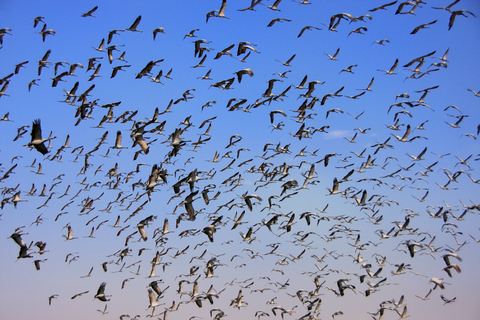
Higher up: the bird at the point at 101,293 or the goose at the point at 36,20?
the goose at the point at 36,20

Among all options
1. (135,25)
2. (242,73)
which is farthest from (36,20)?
(242,73)

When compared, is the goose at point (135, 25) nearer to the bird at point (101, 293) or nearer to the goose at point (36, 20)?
the goose at point (36, 20)

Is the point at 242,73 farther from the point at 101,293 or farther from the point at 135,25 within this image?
the point at 101,293

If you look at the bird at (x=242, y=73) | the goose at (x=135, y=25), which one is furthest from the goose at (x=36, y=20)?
the bird at (x=242, y=73)

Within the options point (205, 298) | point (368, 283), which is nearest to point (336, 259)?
point (368, 283)

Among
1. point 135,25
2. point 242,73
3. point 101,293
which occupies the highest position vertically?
point 135,25

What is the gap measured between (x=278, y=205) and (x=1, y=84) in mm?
23217

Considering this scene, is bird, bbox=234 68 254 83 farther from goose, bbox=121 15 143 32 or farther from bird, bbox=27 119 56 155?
bird, bbox=27 119 56 155

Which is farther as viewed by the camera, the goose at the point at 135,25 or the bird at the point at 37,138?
the goose at the point at 135,25

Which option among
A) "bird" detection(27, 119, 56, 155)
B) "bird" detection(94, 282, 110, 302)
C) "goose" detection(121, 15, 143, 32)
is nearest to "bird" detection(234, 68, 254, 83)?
"goose" detection(121, 15, 143, 32)

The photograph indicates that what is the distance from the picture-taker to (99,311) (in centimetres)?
5019

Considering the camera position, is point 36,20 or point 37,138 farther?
point 36,20

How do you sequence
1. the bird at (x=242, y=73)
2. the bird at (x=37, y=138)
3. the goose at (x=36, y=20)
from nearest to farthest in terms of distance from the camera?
1. the bird at (x=37, y=138)
2. the bird at (x=242, y=73)
3. the goose at (x=36, y=20)

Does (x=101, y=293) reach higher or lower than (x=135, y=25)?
lower
